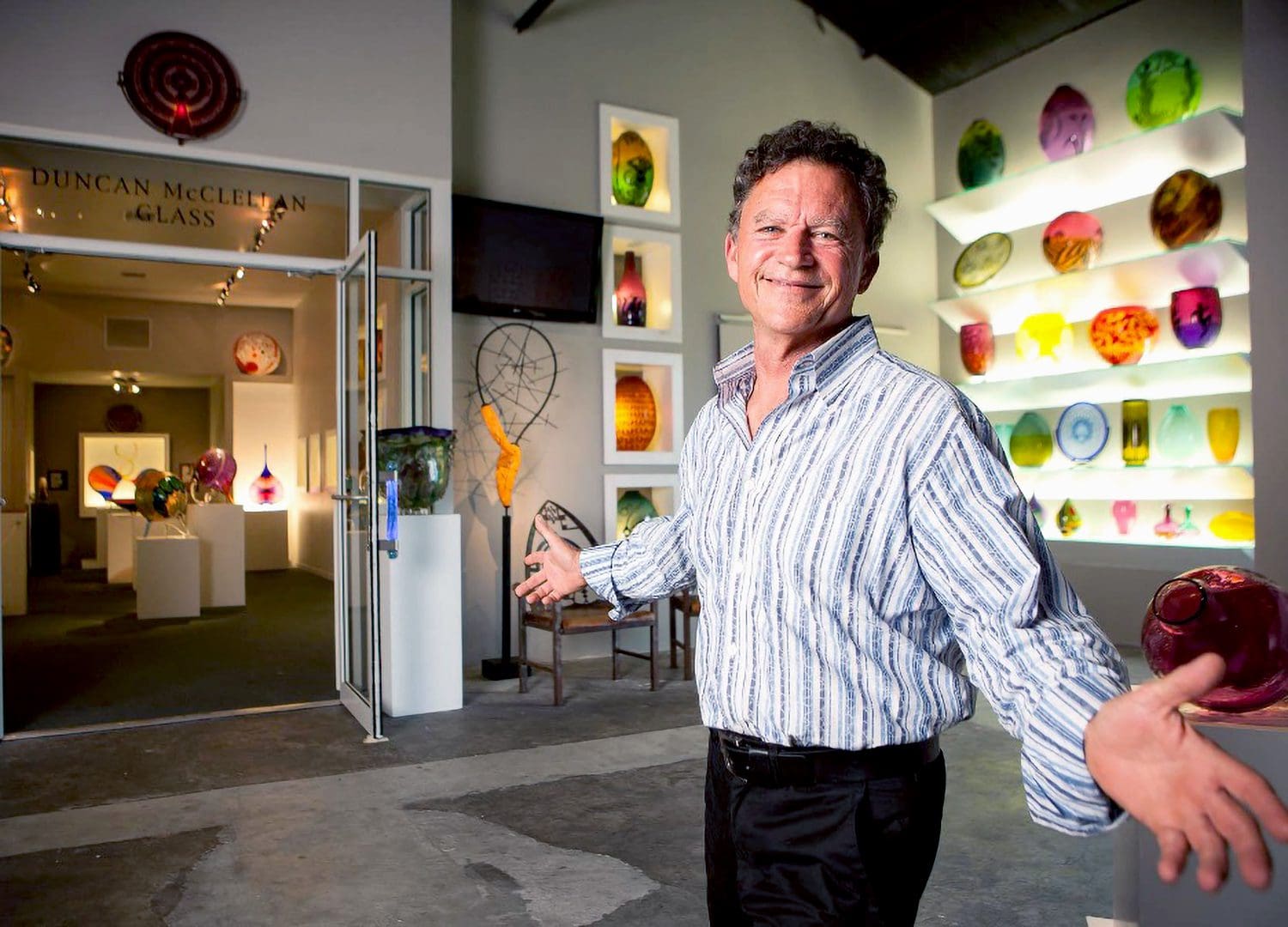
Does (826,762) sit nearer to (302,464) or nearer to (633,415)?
(633,415)

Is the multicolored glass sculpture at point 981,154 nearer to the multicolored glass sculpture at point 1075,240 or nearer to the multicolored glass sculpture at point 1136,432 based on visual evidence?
the multicolored glass sculpture at point 1075,240

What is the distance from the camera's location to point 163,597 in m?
7.95

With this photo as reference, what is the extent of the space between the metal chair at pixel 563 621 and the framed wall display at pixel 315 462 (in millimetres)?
6648

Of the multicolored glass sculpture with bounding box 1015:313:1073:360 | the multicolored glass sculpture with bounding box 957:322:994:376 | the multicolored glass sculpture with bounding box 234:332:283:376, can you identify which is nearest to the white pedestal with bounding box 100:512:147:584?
the multicolored glass sculpture with bounding box 234:332:283:376

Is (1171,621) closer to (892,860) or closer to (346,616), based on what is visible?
(892,860)

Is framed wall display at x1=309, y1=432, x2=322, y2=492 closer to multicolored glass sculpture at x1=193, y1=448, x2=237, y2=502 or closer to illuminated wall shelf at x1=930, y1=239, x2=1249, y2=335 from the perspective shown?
multicolored glass sculpture at x1=193, y1=448, x2=237, y2=502

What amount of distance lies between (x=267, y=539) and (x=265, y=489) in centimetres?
65

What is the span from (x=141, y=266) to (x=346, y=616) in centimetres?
758

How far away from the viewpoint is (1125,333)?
6.02 metres

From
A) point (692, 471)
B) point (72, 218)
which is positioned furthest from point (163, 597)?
point (692, 471)

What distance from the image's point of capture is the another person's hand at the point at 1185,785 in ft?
2.34

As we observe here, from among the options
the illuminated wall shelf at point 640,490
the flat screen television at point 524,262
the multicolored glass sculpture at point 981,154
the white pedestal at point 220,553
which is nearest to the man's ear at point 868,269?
the flat screen television at point 524,262

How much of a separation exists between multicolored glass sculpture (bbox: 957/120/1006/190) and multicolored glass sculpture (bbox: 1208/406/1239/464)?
7.65 ft

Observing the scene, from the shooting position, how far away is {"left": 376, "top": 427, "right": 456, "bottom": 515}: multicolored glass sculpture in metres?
4.63
